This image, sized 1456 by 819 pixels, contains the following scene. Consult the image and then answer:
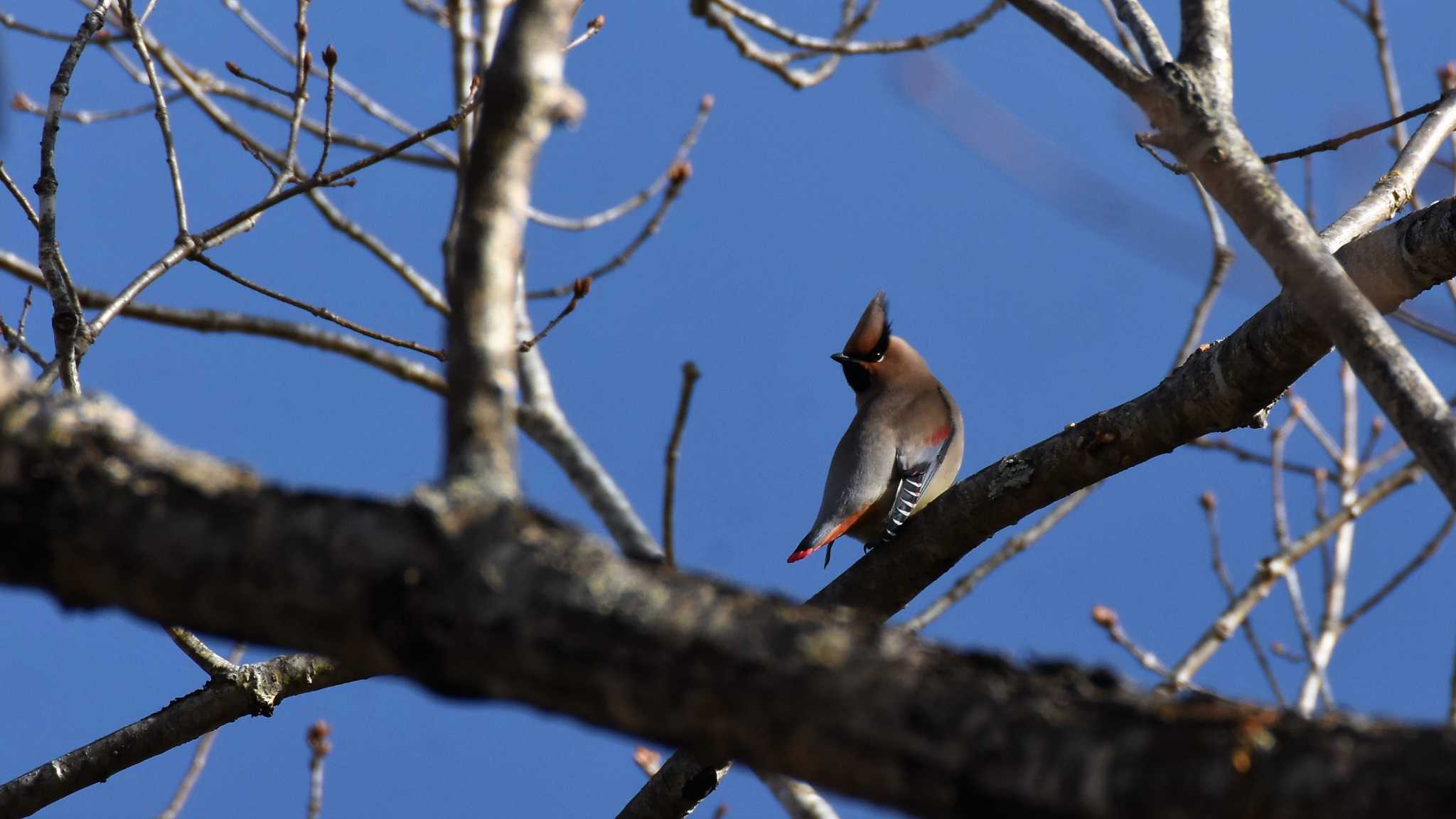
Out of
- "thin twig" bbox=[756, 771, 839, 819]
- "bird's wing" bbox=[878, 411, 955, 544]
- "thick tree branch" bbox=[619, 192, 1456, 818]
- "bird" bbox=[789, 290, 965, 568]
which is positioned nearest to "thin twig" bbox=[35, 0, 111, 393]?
"thick tree branch" bbox=[619, 192, 1456, 818]

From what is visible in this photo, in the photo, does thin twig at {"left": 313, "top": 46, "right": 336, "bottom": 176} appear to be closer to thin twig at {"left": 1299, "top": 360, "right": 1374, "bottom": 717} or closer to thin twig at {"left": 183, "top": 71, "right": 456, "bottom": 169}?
thin twig at {"left": 183, "top": 71, "right": 456, "bottom": 169}

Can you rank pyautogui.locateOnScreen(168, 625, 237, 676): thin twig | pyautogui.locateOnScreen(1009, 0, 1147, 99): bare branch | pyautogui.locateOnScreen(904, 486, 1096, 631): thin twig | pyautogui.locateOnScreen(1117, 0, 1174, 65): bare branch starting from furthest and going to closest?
pyautogui.locateOnScreen(904, 486, 1096, 631): thin twig → pyautogui.locateOnScreen(168, 625, 237, 676): thin twig → pyautogui.locateOnScreen(1117, 0, 1174, 65): bare branch → pyautogui.locateOnScreen(1009, 0, 1147, 99): bare branch

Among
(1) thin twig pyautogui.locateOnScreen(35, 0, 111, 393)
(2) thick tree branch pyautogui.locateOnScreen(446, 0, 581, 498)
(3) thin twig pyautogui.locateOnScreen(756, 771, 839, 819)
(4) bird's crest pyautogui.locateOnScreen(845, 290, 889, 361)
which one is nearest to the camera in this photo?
(2) thick tree branch pyautogui.locateOnScreen(446, 0, 581, 498)

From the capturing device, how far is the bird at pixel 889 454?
14.4 feet

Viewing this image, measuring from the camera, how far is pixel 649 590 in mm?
1183

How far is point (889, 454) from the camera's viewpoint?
451 centimetres

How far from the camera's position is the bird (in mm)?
4391

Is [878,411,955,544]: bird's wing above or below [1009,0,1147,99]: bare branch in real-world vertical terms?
above

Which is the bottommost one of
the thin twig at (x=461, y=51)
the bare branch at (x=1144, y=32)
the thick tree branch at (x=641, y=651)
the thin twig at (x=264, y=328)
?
the thick tree branch at (x=641, y=651)

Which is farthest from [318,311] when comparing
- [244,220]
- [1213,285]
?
[1213,285]

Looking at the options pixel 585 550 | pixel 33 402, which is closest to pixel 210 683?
pixel 33 402

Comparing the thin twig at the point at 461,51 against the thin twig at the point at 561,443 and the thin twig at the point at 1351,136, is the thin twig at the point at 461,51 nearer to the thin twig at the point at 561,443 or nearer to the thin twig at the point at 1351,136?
the thin twig at the point at 561,443

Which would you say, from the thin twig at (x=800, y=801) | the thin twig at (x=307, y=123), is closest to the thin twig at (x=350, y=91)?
the thin twig at (x=307, y=123)

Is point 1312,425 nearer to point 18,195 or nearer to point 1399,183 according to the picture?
point 1399,183
